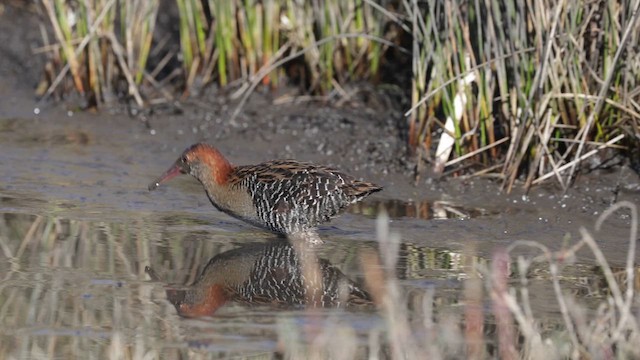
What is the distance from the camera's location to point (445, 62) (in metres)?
7.56

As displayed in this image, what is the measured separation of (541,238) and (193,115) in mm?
3279

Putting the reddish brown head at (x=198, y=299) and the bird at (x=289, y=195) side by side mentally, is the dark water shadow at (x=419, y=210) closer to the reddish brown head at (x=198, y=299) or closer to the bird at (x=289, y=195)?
the bird at (x=289, y=195)

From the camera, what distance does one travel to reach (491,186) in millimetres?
7562

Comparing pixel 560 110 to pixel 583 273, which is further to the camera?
pixel 560 110

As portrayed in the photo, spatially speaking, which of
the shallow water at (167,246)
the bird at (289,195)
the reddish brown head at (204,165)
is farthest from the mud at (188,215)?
the reddish brown head at (204,165)

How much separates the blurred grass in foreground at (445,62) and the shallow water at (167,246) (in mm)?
289

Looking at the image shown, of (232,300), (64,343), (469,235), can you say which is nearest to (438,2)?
(469,235)

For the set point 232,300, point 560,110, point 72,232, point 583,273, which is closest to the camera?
point 232,300

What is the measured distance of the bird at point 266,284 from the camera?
532 centimetres

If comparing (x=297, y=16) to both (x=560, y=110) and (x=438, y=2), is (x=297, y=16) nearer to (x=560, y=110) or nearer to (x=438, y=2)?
(x=438, y=2)

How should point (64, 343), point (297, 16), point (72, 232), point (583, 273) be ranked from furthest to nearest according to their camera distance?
point (297, 16) < point (72, 232) < point (583, 273) < point (64, 343)

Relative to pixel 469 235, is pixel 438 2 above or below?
above

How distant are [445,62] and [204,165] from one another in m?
1.65

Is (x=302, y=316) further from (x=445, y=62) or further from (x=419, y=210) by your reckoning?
(x=445, y=62)
